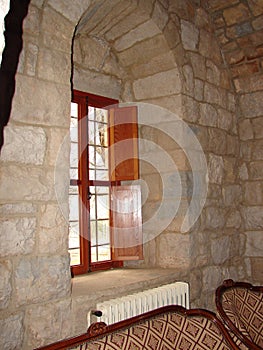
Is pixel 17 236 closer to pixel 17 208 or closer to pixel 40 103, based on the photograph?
pixel 17 208

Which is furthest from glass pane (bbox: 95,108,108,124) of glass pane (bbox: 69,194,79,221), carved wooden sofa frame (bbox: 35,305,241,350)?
carved wooden sofa frame (bbox: 35,305,241,350)

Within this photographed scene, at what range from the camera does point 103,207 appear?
3.12 metres

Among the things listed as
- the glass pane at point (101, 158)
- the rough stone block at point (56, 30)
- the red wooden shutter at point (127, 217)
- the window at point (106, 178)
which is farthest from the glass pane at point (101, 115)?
the rough stone block at point (56, 30)

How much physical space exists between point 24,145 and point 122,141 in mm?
1274

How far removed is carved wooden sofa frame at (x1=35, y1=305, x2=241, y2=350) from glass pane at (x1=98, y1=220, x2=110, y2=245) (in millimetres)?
1438

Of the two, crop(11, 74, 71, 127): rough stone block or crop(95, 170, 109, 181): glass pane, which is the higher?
crop(11, 74, 71, 127): rough stone block

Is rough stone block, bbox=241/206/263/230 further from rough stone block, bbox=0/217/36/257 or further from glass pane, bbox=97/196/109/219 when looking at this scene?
rough stone block, bbox=0/217/36/257

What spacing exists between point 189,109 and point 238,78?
912 mm

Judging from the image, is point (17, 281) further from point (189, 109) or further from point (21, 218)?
point (189, 109)

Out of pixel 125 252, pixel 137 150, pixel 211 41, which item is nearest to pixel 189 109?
pixel 137 150

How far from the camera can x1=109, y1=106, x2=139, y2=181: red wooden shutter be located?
315 centimetres

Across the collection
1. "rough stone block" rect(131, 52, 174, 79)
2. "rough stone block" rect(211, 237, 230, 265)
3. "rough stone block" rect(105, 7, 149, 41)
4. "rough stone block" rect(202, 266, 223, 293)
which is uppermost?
"rough stone block" rect(105, 7, 149, 41)

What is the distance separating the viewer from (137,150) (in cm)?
318

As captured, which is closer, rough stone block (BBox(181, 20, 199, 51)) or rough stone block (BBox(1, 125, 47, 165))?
rough stone block (BBox(1, 125, 47, 165))
